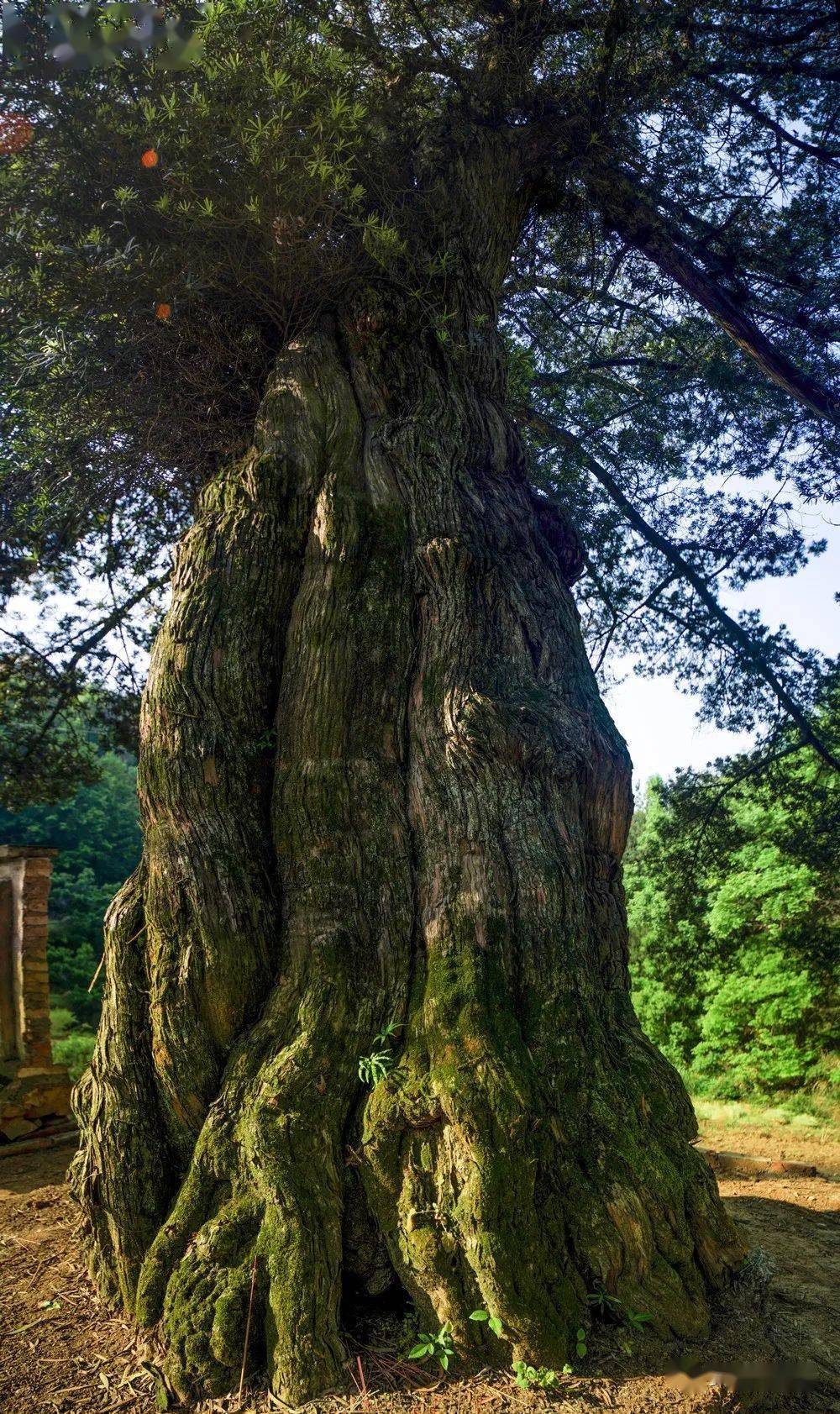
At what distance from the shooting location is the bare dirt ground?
2.73 metres

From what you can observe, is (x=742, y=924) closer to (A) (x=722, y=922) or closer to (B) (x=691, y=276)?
(A) (x=722, y=922)

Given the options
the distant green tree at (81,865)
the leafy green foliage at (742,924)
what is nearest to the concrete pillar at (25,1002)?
the leafy green foliage at (742,924)

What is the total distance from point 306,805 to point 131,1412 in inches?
84.7

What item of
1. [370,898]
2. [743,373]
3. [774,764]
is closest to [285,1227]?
[370,898]

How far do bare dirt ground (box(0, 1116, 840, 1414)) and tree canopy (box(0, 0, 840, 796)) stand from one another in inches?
172

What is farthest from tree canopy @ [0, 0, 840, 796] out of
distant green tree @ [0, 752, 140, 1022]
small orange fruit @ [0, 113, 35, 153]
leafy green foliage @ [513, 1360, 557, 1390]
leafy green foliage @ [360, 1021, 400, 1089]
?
distant green tree @ [0, 752, 140, 1022]

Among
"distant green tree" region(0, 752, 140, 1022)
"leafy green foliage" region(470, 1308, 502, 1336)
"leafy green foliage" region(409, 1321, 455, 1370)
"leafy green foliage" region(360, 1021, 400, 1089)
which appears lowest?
"leafy green foliage" region(409, 1321, 455, 1370)

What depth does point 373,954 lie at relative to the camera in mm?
3574

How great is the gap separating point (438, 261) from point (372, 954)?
12.7 feet

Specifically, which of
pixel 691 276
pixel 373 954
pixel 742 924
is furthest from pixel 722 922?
pixel 373 954

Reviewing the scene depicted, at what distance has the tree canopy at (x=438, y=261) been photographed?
438cm

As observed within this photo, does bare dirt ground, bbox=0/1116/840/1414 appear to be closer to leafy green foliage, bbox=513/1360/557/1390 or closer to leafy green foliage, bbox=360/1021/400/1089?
leafy green foliage, bbox=513/1360/557/1390

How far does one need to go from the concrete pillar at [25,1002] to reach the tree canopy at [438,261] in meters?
1.25

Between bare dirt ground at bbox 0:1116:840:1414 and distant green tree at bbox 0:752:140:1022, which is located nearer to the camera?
bare dirt ground at bbox 0:1116:840:1414
